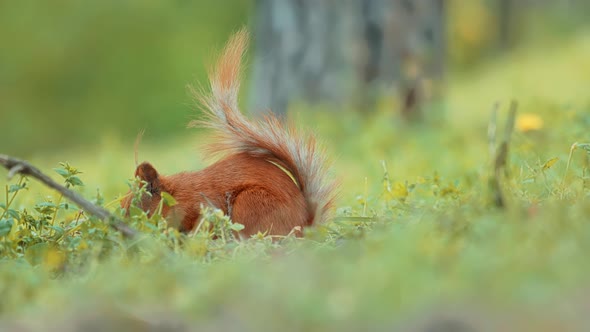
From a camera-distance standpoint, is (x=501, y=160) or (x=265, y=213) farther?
(x=265, y=213)

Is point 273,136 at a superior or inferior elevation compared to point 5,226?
superior

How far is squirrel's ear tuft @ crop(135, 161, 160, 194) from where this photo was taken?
3740mm

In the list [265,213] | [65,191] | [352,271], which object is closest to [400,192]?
[265,213]

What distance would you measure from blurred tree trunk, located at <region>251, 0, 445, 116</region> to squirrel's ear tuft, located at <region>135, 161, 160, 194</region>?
4.50 meters

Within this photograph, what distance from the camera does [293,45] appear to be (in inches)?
337

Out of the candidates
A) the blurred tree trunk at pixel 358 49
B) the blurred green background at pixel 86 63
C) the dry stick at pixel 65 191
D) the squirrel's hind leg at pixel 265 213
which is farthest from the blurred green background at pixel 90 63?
the dry stick at pixel 65 191

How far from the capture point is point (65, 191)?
2.93 meters

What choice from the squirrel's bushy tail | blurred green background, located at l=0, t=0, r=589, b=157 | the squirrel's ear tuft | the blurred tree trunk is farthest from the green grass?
blurred green background, located at l=0, t=0, r=589, b=157

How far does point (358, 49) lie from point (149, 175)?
4.86 metres

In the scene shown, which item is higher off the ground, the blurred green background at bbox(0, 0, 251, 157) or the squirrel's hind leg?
the blurred green background at bbox(0, 0, 251, 157)

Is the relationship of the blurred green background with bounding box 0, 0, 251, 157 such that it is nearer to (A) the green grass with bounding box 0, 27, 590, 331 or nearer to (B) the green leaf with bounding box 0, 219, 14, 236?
(A) the green grass with bounding box 0, 27, 590, 331

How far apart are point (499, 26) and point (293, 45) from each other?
14.7m

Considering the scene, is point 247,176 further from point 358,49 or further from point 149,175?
point 358,49

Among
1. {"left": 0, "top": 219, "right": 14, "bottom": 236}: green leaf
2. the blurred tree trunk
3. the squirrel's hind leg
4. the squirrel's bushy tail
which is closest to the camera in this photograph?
{"left": 0, "top": 219, "right": 14, "bottom": 236}: green leaf
